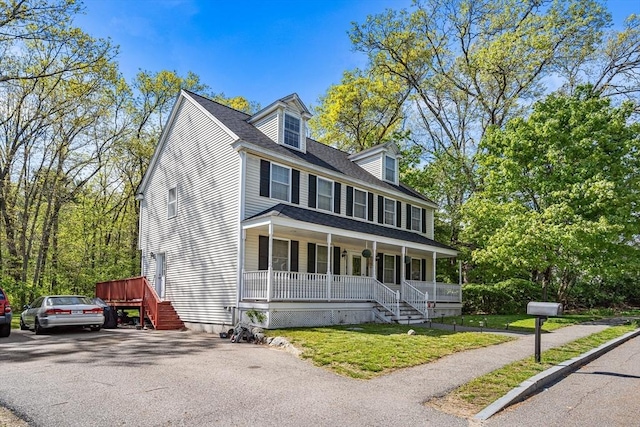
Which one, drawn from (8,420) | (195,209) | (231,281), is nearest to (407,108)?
(195,209)

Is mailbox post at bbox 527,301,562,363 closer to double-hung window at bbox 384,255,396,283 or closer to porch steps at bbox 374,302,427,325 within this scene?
porch steps at bbox 374,302,427,325

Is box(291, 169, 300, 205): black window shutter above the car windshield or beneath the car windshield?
above

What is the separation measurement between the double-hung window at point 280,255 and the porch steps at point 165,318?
4.25 metres

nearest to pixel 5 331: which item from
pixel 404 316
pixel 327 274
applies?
pixel 327 274

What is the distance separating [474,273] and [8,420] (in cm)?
2364

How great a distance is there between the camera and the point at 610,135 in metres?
19.0

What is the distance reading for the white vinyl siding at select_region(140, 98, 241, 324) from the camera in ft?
49.8

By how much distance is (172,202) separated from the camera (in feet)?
61.4

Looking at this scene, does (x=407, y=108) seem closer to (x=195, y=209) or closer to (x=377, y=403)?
(x=195, y=209)

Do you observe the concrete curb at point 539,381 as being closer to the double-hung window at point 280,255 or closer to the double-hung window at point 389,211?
the double-hung window at point 280,255

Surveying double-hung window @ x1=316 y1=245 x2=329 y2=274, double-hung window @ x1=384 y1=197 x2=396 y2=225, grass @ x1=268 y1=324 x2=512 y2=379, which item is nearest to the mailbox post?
grass @ x1=268 y1=324 x2=512 y2=379

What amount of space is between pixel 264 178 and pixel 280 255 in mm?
2855

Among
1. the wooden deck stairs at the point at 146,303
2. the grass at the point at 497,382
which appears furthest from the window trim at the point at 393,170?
the grass at the point at 497,382

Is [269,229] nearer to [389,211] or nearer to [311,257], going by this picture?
[311,257]
